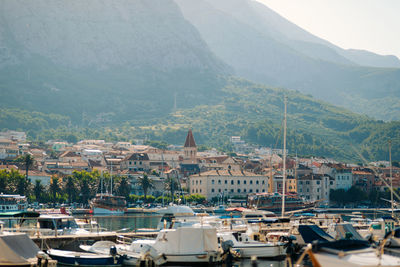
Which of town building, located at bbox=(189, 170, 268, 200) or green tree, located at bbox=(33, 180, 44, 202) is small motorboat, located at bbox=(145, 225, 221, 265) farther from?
town building, located at bbox=(189, 170, 268, 200)

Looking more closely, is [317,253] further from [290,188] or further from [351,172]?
[351,172]

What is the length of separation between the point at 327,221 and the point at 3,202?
56.1 meters

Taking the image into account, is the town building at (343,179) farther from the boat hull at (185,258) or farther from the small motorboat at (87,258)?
the boat hull at (185,258)

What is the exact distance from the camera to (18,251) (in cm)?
3625

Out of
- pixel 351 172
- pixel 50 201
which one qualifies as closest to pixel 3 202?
pixel 50 201

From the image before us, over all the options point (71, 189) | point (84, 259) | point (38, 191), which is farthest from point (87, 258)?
point (71, 189)

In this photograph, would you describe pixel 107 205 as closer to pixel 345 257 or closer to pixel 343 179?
pixel 343 179

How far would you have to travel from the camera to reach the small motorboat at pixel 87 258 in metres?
43.9

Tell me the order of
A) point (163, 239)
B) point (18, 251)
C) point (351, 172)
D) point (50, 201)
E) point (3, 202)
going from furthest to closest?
point (351, 172) < point (50, 201) < point (3, 202) < point (163, 239) < point (18, 251)

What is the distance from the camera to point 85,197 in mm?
154750

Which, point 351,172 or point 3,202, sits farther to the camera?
point 351,172

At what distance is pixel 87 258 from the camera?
4447 centimetres

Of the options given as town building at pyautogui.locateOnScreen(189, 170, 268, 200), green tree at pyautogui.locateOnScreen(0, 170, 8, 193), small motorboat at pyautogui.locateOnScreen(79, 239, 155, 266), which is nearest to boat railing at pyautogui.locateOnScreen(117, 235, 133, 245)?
small motorboat at pyautogui.locateOnScreen(79, 239, 155, 266)

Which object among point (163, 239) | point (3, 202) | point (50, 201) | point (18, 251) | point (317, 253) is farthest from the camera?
point (50, 201)
